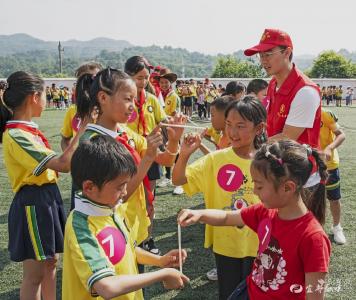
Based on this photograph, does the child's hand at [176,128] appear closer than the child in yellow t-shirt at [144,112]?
Yes

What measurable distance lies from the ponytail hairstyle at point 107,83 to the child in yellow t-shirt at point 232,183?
0.64 meters

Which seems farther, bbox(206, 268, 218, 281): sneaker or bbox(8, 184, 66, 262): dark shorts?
bbox(206, 268, 218, 281): sneaker

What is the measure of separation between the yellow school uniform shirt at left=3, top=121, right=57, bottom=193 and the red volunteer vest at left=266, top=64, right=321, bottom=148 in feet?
5.68

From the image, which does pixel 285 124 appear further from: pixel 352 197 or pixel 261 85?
pixel 352 197

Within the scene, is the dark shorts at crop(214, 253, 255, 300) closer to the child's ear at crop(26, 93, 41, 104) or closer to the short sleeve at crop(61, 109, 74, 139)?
the child's ear at crop(26, 93, 41, 104)

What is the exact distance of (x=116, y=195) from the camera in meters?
1.98

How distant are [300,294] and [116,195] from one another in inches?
39.5

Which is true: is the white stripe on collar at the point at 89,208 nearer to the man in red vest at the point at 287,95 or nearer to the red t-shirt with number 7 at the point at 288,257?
the red t-shirt with number 7 at the point at 288,257

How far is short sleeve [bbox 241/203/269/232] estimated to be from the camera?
91.7 inches

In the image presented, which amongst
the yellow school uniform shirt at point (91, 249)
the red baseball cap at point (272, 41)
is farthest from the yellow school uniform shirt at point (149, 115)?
the yellow school uniform shirt at point (91, 249)

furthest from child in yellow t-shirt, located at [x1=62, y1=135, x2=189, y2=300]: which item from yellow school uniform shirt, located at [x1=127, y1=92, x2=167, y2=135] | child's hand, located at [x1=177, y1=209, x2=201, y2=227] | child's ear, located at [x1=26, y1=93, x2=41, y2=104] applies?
yellow school uniform shirt, located at [x1=127, y1=92, x2=167, y2=135]

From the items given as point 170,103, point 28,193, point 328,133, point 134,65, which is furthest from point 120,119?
point 170,103

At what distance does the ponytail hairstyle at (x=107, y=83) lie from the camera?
2.68 meters

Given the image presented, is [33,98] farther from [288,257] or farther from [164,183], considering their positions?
[164,183]
